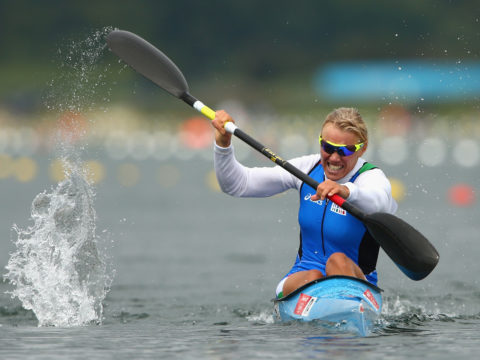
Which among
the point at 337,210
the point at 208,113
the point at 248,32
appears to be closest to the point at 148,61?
the point at 208,113

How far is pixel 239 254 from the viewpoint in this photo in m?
13.9

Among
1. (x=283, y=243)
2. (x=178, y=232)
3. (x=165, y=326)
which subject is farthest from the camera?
(x=178, y=232)

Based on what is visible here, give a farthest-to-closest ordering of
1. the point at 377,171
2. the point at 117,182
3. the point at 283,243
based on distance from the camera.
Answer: the point at 117,182 < the point at 283,243 < the point at 377,171

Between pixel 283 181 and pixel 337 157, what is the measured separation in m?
0.57

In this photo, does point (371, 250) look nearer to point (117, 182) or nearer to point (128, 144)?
point (117, 182)

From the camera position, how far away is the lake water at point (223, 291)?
7.47 m

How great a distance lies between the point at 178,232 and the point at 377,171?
27.0 feet

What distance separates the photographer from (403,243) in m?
7.93

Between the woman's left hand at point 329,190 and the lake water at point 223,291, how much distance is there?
0.91 meters

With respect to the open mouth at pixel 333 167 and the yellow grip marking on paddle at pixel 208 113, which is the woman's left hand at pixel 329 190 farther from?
the yellow grip marking on paddle at pixel 208 113

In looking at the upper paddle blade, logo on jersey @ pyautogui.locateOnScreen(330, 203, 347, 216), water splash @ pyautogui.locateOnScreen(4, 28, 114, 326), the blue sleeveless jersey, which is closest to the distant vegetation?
water splash @ pyautogui.locateOnScreen(4, 28, 114, 326)

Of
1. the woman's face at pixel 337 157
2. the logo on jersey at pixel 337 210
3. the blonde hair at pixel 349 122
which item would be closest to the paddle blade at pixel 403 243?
the logo on jersey at pixel 337 210

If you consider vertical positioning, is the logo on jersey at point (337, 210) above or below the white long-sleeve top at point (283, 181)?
below

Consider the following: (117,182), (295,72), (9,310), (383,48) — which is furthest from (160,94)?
(9,310)
